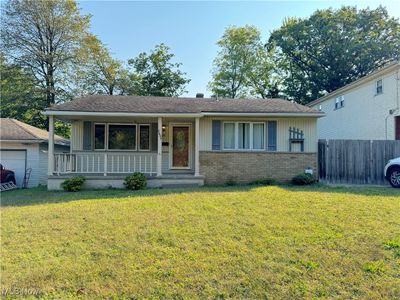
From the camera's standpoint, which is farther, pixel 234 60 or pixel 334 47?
pixel 234 60

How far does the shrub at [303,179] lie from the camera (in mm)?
12172

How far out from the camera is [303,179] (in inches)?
480

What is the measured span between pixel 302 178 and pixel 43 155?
42.9 ft

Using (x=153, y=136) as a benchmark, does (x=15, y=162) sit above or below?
below

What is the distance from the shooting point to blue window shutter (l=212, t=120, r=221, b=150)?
13172 millimetres

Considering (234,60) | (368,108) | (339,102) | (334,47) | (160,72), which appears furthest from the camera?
(234,60)

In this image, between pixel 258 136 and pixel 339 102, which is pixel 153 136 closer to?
pixel 258 136

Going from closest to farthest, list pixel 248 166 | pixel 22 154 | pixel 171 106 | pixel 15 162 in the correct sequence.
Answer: pixel 248 166 → pixel 171 106 → pixel 15 162 → pixel 22 154

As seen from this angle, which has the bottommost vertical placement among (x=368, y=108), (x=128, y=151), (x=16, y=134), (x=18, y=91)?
(x=128, y=151)

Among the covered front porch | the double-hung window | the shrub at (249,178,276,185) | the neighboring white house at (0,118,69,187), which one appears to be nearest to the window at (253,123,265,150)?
the double-hung window

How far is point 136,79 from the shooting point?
3200cm

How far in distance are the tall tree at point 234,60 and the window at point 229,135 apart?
22716 millimetres

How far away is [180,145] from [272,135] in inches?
166

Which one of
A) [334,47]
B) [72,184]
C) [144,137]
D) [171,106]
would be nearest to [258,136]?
[171,106]
